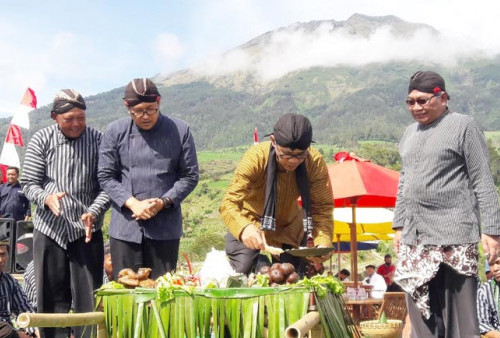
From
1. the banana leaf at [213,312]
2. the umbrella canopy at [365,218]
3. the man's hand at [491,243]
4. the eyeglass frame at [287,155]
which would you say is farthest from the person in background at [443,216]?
the umbrella canopy at [365,218]

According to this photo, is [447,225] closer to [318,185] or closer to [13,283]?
[318,185]

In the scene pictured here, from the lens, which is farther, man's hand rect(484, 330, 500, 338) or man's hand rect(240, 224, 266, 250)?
man's hand rect(484, 330, 500, 338)

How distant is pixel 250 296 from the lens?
118 inches

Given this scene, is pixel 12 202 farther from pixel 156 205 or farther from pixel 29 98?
pixel 156 205

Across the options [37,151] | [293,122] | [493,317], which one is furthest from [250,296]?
[493,317]

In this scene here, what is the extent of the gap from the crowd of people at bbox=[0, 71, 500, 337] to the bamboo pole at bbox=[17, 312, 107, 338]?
1078 millimetres

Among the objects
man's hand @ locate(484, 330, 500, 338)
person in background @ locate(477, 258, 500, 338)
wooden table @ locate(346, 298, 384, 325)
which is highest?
person in background @ locate(477, 258, 500, 338)

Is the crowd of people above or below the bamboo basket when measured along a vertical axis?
above

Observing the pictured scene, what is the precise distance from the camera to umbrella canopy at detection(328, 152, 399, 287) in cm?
1020

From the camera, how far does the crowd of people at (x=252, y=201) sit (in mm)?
3967

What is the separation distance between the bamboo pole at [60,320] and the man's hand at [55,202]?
1291mm

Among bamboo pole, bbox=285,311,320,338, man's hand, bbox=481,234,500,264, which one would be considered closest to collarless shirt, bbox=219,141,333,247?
man's hand, bbox=481,234,500,264

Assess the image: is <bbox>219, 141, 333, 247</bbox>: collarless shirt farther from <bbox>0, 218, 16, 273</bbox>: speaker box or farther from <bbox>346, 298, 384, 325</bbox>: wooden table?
<bbox>346, 298, 384, 325</bbox>: wooden table

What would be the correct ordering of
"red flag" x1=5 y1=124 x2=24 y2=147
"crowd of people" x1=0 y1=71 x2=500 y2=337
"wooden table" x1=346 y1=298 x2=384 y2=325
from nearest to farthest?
1. "crowd of people" x1=0 y1=71 x2=500 y2=337
2. "wooden table" x1=346 y1=298 x2=384 y2=325
3. "red flag" x1=5 y1=124 x2=24 y2=147
